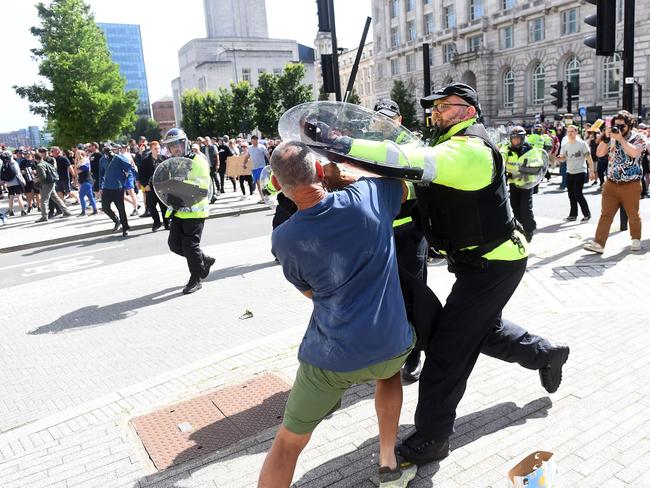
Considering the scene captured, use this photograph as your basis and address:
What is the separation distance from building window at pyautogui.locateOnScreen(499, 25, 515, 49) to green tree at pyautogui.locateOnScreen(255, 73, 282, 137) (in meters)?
23.7

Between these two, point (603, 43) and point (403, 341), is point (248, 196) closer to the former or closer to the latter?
point (603, 43)

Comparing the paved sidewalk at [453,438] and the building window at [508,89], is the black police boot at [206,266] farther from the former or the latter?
the building window at [508,89]

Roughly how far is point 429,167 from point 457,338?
94 cm

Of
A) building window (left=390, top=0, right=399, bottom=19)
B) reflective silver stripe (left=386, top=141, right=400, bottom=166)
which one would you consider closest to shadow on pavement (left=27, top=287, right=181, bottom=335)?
reflective silver stripe (left=386, top=141, right=400, bottom=166)

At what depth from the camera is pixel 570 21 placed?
49062 mm

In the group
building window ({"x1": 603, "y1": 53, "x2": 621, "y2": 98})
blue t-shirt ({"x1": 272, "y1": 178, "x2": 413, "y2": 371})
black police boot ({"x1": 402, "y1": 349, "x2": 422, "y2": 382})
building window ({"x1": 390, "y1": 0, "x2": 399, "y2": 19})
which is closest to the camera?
blue t-shirt ({"x1": 272, "y1": 178, "x2": 413, "y2": 371})

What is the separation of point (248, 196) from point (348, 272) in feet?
51.0

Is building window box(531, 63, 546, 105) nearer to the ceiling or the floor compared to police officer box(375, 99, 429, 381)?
nearer to the ceiling

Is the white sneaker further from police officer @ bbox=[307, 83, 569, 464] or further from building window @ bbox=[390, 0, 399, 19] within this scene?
building window @ bbox=[390, 0, 399, 19]

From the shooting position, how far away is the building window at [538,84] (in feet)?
173

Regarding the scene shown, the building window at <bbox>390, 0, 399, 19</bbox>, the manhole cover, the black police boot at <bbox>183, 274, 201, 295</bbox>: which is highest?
the building window at <bbox>390, 0, 399, 19</bbox>

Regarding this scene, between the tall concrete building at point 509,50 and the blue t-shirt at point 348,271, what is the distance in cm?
4464

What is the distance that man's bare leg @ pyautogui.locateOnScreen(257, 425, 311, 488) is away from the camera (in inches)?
94.9

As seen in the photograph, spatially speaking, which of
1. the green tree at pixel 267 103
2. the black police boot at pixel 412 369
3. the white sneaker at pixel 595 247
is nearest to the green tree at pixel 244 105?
the green tree at pixel 267 103
